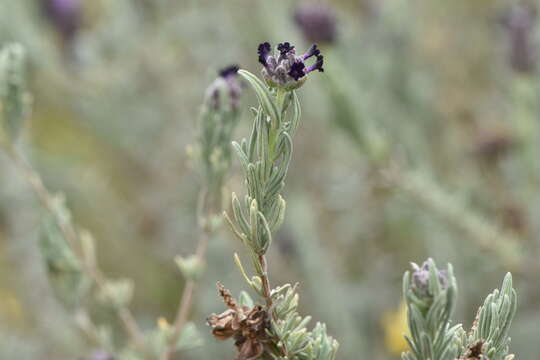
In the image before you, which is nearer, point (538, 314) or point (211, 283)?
point (538, 314)

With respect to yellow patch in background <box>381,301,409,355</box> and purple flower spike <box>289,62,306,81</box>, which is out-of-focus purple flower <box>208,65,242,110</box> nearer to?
purple flower spike <box>289,62,306,81</box>

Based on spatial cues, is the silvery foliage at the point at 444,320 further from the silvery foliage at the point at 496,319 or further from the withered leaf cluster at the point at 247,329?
the withered leaf cluster at the point at 247,329

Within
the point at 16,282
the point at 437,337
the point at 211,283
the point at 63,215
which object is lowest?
the point at 437,337

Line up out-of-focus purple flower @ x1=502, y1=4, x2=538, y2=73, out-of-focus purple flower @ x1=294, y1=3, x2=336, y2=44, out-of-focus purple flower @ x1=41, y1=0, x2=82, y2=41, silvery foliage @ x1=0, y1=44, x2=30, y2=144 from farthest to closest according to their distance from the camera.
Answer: out-of-focus purple flower @ x1=41, y1=0, x2=82, y2=41 < out-of-focus purple flower @ x1=502, y1=4, x2=538, y2=73 < out-of-focus purple flower @ x1=294, y1=3, x2=336, y2=44 < silvery foliage @ x1=0, y1=44, x2=30, y2=144

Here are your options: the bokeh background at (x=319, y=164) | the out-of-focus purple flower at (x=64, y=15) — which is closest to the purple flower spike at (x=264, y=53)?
the bokeh background at (x=319, y=164)

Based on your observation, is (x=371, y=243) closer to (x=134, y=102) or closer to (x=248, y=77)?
(x=134, y=102)

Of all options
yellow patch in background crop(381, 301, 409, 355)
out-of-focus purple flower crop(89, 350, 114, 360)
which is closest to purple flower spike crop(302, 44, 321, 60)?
out-of-focus purple flower crop(89, 350, 114, 360)

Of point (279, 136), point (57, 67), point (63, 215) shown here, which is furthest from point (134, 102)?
point (279, 136)
